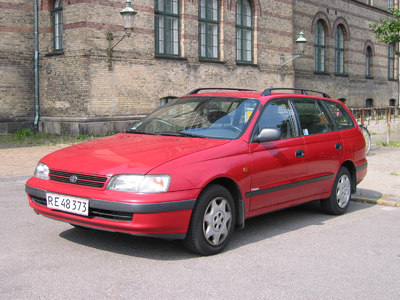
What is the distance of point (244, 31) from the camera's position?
24.6 m

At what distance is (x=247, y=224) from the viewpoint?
686 cm

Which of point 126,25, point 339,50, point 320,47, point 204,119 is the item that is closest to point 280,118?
point 204,119

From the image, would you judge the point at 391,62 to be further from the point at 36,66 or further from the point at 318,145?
the point at 318,145

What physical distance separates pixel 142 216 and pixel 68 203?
80 cm

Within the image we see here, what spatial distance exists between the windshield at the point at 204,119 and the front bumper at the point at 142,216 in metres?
1.20

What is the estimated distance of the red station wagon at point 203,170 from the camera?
16.4 feet

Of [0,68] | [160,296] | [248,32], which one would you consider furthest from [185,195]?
[248,32]

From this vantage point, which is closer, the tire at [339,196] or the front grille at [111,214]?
the front grille at [111,214]

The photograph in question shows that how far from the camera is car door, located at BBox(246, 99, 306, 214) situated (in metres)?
5.98

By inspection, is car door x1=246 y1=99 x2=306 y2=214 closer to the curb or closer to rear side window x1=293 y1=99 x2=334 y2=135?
rear side window x1=293 y1=99 x2=334 y2=135

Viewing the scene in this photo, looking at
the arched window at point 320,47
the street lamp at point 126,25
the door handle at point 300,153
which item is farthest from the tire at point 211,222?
the arched window at point 320,47

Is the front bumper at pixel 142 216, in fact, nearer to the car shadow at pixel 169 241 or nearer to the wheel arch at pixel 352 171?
the car shadow at pixel 169 241

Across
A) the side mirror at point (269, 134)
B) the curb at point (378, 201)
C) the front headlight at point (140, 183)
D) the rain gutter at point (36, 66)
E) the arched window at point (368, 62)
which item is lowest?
the curb at point (378, 201)

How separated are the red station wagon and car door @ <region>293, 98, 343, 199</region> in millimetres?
13
